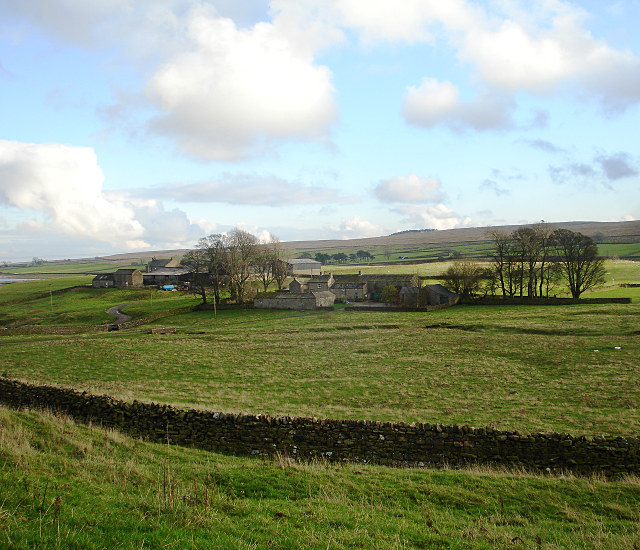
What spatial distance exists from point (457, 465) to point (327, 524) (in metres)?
6.53

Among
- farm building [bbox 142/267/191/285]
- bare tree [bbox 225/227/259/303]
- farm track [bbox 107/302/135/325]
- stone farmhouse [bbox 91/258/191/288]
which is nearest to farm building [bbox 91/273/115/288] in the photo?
stone farmhouse [bbox 91/258/191/288]

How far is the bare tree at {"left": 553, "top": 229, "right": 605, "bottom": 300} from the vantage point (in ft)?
206

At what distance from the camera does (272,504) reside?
8297 millimetres

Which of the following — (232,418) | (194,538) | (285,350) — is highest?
(194,538)

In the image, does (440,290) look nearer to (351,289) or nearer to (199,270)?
(351,289)

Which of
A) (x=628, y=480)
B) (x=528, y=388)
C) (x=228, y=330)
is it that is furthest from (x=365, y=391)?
(x=228, y=330)

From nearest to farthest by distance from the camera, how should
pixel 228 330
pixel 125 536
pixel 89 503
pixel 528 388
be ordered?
pixel 125 536, pixel 89 503, pixel 528 388, pixel 228 330

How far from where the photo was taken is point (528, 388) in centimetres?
2222

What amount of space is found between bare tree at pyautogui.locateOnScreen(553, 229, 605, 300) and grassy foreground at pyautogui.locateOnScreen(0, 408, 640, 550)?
62.2 metres

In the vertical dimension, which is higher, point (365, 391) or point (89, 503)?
point (89, 503)

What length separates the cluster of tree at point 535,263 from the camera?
207 ft

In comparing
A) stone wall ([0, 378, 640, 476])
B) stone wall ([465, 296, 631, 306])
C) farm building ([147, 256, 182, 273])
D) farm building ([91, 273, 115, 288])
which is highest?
farm building ([147, 256, 182, 273])

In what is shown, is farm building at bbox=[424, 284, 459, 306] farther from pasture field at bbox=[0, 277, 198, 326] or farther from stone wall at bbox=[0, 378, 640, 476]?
stone wall at bbox=[0, 378, 640, 476]

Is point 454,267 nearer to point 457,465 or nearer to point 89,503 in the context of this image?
point 457,465
